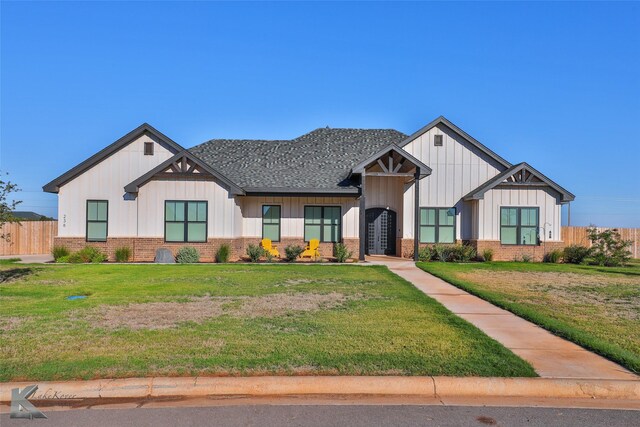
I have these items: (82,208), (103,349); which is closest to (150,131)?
(82,208)

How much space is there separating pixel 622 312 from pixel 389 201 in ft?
50.1

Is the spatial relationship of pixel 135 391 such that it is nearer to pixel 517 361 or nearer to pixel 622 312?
pixel 517 361

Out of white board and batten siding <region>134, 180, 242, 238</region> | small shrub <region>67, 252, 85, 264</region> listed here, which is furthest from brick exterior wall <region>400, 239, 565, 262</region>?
small shrub <region>67, 252, 85, 264</region>

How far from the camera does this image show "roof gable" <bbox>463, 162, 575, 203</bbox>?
2223 cm

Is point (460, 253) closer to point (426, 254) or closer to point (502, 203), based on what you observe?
point (426, 254)

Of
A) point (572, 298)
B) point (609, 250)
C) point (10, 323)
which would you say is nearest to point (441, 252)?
point (609, 250)

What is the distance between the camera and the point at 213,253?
2120 cm

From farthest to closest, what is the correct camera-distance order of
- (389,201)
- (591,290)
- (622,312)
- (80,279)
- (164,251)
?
(389,201), (164,251), (80,279), (591,290), (622,312)

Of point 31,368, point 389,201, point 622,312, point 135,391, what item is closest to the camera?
point 135,391

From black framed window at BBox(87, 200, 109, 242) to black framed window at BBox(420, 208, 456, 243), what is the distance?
14.7m

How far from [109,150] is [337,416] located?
64.1 feet

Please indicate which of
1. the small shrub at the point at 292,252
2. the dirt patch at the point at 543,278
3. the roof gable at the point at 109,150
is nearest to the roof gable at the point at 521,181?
the dirt patch at the point at 543,278

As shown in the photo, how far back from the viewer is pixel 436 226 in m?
23.5

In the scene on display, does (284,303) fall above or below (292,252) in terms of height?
below
